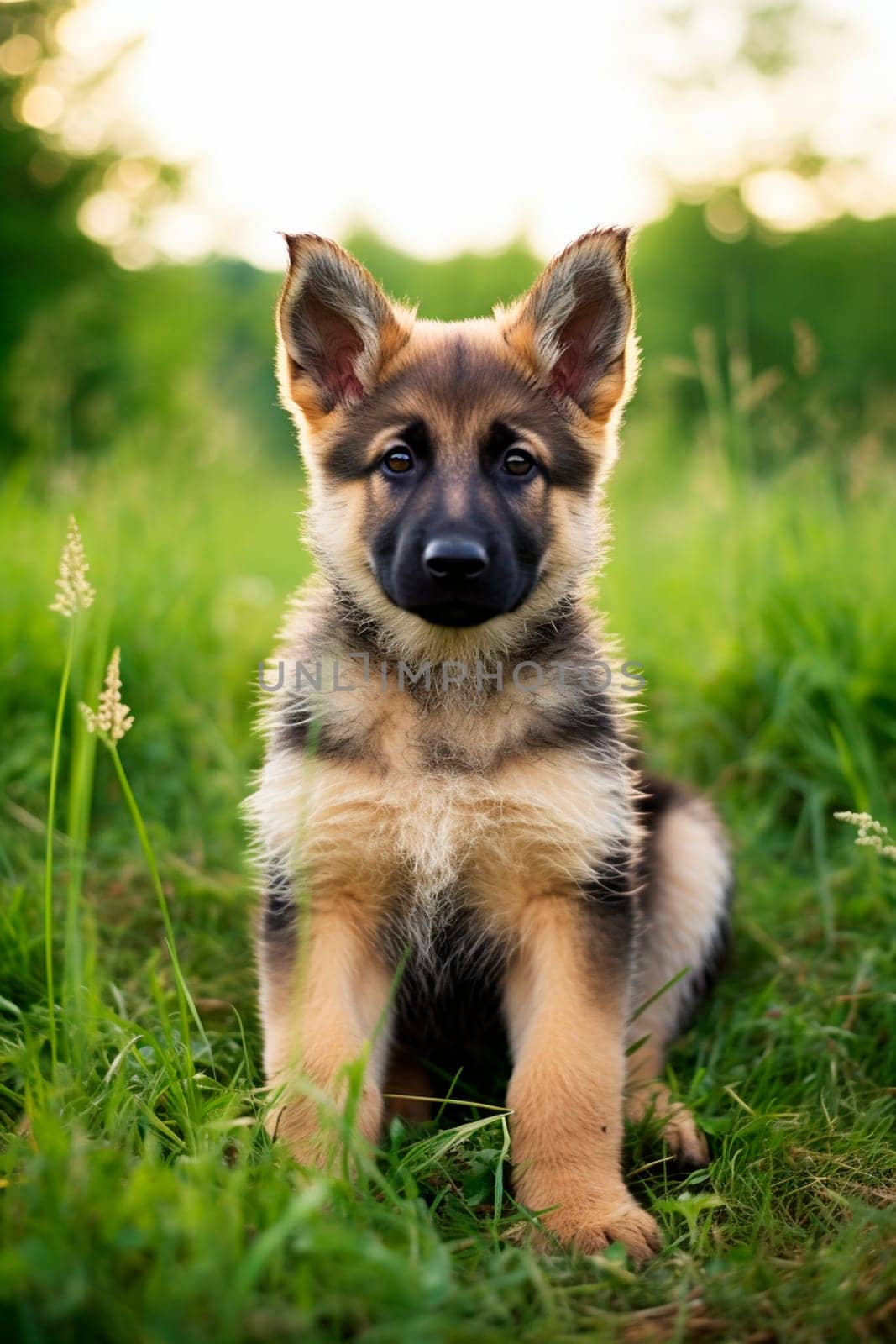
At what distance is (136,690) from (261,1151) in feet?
9.26

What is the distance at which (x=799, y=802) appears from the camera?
4.65 metres

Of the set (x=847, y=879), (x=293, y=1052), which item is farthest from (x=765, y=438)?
(x=293, y=1052)

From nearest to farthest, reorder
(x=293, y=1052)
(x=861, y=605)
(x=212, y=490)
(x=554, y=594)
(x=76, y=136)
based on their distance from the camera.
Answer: (x=293, y=1052) < (x=554, y=594) < (x=861, y=605) < (x=212, y=490) < (x=76, y=136)

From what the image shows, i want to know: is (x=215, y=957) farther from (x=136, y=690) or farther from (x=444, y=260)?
(x=444, y=260)

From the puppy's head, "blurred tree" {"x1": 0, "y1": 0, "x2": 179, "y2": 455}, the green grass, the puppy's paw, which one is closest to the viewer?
the green grass

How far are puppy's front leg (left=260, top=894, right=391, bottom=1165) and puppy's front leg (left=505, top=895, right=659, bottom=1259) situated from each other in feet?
1.27

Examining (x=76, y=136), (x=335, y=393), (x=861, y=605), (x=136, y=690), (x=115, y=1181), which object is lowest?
(x=115, y=1181)

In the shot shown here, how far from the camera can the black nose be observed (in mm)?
2627

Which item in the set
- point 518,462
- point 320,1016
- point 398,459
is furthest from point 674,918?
point 398,459

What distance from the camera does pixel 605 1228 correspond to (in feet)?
7.97

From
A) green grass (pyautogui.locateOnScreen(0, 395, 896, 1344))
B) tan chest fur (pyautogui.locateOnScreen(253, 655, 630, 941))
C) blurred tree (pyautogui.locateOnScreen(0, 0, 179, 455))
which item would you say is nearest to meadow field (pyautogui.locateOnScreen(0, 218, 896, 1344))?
green grass (pyautogui.locateOnScreen(0, 395, 896, 1344))

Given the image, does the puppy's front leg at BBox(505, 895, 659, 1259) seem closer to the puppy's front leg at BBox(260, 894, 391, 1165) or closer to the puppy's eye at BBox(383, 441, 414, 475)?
the puppy's front leg at BBox(260, 894, 391, 1165)

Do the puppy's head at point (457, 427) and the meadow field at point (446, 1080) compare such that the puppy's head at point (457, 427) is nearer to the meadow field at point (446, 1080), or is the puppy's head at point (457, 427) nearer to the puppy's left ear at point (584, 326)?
the puppy's left ear at point (584, 326)

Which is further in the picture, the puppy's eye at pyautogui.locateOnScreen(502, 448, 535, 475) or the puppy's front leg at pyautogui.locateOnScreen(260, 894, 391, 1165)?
the puppy's eye at pyautogui.locateOnScreen(502, 448, 535, 475)
